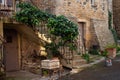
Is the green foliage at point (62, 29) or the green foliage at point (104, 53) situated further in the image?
the green foliage at point (104, 53)

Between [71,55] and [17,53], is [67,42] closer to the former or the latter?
[71,55]

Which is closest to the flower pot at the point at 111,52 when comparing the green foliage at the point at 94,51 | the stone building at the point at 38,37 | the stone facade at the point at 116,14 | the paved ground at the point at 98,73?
the green foliage at the point at 94,51

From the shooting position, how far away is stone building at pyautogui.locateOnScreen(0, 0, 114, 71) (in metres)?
12.4

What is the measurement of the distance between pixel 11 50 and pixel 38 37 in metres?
1.79

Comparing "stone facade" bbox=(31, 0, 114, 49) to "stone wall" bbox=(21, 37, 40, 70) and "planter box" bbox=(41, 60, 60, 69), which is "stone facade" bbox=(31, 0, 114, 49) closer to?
"stone wall" bbox=(21, 37, 40, 70)

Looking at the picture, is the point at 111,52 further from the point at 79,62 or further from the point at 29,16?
the point at 29,16

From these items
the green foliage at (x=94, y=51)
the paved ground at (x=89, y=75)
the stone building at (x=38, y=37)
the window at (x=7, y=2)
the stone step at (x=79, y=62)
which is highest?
the window at (x=7, y=2)

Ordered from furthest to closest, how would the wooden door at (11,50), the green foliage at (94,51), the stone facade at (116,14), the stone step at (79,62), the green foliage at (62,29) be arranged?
the stone facade at (116,14), the green foliage at (94,51), the wooden door at (11,50), the stone step at (79,62), the green foliage at (62,29)

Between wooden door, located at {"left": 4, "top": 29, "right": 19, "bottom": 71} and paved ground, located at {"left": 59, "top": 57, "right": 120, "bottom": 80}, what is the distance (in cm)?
323

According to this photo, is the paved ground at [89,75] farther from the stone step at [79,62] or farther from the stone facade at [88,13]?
the stone facade at [88,13]

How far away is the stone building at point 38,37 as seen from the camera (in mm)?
12445

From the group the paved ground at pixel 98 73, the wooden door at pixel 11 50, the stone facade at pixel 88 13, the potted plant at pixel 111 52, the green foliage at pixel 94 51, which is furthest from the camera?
the green foliage at pixel 94 51

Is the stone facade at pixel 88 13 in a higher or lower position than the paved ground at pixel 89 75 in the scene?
higher

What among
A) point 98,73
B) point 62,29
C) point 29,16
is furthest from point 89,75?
point 29,16
